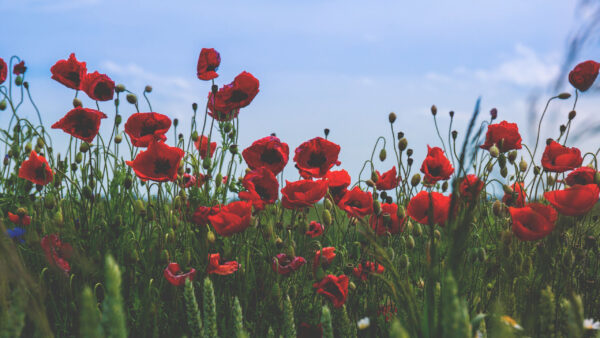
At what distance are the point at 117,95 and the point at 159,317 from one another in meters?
1.36

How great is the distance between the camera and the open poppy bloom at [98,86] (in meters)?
2.59

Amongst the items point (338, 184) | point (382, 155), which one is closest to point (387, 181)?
point (382, 155)

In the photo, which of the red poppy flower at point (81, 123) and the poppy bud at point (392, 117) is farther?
the poppy bud at point (392, 117)

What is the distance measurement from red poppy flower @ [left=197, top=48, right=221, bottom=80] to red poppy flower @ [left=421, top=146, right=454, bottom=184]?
1149 mm

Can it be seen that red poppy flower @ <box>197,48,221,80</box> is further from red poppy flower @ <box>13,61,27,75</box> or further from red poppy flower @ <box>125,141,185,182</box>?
red poppy flower @ <box>13,61,27,75</box>

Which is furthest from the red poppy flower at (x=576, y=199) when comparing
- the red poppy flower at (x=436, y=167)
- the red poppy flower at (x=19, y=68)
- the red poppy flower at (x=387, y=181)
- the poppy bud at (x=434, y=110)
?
the red poppy flower at (x=19, y=68)

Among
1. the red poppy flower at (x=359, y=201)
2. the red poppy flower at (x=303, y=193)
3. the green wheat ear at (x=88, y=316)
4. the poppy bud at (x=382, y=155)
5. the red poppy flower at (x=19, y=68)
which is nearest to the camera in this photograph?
the green wheat ear at (x=88, y=316)

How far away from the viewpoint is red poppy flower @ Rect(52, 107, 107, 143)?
2404mm

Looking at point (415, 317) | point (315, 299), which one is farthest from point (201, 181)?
point (415, 317)

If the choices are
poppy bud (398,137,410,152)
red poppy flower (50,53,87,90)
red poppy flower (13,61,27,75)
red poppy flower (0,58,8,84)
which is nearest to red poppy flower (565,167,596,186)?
poppy bud (398,137,410,152)

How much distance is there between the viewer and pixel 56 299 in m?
2.41

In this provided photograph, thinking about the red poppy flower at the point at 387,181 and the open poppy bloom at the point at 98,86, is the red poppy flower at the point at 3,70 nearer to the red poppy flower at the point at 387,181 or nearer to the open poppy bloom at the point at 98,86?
the open poppy bloom at the point at 98,86

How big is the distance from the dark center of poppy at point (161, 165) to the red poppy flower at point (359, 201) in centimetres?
75

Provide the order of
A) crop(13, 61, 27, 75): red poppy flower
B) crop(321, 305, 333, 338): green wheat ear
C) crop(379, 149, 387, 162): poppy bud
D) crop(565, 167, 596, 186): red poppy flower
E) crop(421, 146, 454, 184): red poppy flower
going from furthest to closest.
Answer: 1. crop(13, 61, 27, 75): red poppy flower
2. crop(379, 149, 387, 162): poppy bud
3. crop(421, 146, 454, 184): red poppy flower
4. crop(565, 167, 596, 186): red poppy flower
5. crop(321, 305, 333, 338): green wheat ear
